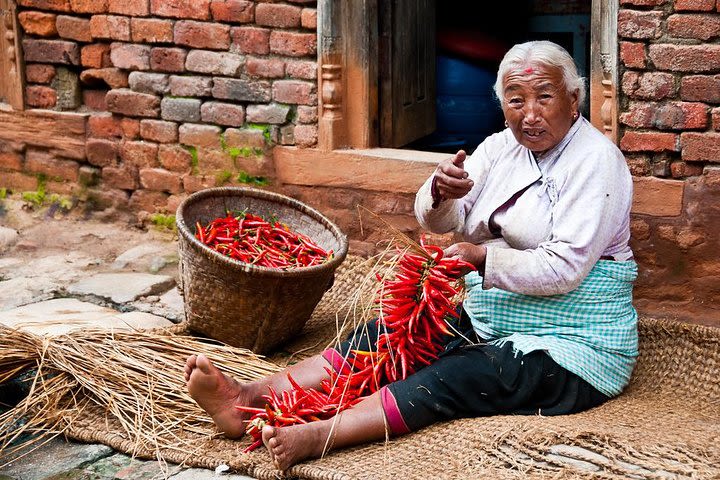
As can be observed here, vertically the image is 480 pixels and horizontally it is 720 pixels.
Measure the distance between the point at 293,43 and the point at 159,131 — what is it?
3.24 ft

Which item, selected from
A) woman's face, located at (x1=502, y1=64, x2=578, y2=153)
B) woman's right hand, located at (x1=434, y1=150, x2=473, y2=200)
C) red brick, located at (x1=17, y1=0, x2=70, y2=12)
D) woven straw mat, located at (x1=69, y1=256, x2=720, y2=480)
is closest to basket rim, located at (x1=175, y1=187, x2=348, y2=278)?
woven straw mat, located at (x1=69, y1=256, x2=720, y2=480)

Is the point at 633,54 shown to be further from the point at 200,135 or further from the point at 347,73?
the point at 200,135

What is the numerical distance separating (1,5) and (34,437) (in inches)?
127

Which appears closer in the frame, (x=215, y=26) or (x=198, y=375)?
(x=198, y=375)

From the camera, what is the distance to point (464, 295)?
3711mm

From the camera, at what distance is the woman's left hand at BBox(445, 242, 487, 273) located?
10.9ft

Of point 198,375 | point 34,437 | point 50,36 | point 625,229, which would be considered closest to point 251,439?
point 198,375

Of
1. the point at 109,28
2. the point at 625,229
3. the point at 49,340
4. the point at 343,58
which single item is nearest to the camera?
the point at 625,229

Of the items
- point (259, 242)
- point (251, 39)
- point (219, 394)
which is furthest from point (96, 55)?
point (219, 394)

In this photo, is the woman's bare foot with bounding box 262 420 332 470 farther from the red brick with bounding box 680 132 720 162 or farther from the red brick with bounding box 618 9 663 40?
the red brick with bounding box 618 9 663 40

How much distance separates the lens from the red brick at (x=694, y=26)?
404 cm

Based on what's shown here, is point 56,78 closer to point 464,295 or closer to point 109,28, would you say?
point 109,28

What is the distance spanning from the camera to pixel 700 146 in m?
4.16

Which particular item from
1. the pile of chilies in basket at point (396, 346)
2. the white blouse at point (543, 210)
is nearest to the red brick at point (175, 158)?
the white blouse at point (543, 210)
